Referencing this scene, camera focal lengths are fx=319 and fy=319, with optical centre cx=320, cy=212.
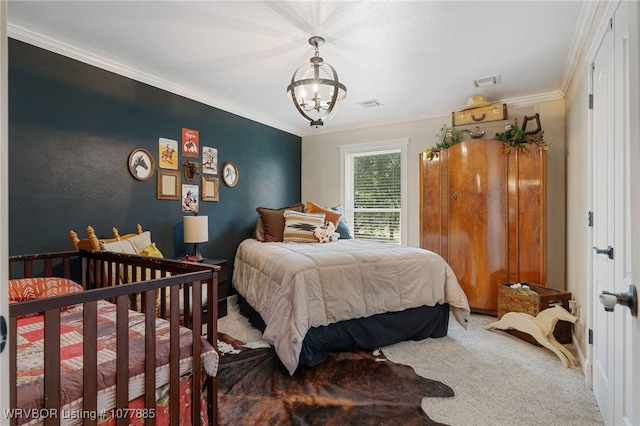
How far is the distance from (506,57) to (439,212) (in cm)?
169

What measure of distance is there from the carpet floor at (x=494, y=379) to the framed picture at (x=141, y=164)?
5.39ft

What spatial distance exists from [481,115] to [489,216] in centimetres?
117

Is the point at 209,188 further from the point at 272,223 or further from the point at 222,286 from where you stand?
the point at 222,286

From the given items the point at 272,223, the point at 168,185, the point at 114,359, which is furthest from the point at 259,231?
the point at 114,359

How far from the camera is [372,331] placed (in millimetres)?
2602

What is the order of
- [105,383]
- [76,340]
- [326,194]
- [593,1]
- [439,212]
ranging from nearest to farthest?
[105,383], [76,340], [593,1], [439,212], [326,194]

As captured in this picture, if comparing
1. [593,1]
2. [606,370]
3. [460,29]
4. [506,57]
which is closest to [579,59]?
[506,57]

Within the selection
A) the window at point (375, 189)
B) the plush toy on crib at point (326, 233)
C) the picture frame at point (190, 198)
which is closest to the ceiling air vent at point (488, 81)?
the window at point (375, 189)

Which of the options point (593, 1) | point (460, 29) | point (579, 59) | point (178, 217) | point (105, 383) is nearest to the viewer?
point (105, 383)

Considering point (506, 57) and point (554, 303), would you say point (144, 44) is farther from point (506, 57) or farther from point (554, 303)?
point (554, 303)

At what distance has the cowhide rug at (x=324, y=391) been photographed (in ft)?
5.76

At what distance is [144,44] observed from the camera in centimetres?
253

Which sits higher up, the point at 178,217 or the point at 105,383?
the point at 178,217

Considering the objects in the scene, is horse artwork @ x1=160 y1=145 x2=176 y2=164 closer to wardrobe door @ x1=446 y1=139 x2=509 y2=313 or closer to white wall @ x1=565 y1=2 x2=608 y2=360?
wardrobe door @ x1=446 y1=139 x2=509 y2=313
